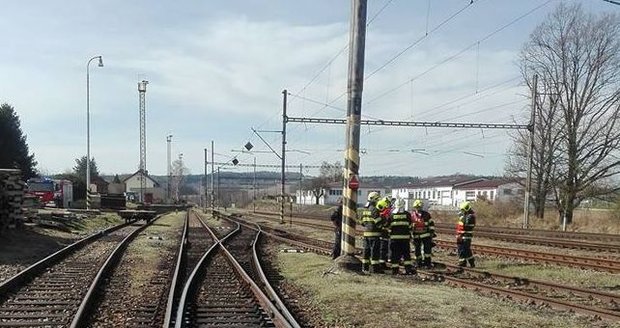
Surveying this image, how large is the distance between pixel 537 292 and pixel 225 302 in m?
5.92

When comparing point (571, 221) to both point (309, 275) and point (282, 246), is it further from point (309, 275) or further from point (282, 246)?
point (309, 275)

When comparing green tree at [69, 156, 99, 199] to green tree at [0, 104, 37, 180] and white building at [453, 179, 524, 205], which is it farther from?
white building at [453, 179, 524, 205]

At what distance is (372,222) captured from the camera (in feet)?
47.4

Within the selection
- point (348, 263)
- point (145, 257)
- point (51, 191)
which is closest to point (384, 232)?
point (348, 263)

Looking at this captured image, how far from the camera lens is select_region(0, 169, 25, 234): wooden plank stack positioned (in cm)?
2067

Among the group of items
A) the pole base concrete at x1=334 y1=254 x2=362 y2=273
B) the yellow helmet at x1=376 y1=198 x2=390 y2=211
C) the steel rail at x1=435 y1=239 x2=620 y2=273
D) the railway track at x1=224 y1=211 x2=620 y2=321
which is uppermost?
the yellow helmet at x1=376 y1=198 x2=390 y2=211

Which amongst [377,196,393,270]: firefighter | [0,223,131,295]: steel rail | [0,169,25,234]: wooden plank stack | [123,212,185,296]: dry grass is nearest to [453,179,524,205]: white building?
[123,212,185,296]: dry grass

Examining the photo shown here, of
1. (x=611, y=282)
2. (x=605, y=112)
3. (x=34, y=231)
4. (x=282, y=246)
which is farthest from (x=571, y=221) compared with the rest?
(x=34, y=231)

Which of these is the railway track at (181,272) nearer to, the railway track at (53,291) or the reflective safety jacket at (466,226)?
the railway track at (53,291)

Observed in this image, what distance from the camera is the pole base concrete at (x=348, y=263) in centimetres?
1402

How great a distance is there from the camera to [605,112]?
42938 millimetres

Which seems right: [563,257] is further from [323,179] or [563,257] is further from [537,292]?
[323,179]

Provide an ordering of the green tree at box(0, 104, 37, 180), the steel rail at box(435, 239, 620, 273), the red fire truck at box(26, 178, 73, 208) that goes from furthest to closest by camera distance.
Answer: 1. the green tree at box(0, 104, 37, 180)
2. the red fire truck at box(26, 178, 73, 208)
3. the steel rail at box(435, 239, 620, 273)

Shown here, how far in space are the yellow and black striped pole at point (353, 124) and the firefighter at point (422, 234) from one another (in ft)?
7.40
